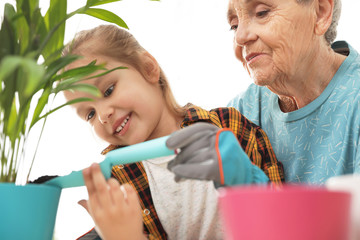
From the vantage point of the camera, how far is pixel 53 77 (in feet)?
2.86

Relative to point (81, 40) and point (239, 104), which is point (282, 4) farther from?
point (81, 40)

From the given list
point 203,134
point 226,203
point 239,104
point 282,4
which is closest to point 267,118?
point 239,104

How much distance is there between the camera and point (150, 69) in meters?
1.32

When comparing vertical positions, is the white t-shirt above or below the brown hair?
below

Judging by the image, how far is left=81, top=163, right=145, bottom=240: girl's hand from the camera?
80 centimetres

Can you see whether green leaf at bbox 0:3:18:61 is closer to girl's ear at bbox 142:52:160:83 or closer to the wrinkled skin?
girl's ear at bbox 142:52:160:83

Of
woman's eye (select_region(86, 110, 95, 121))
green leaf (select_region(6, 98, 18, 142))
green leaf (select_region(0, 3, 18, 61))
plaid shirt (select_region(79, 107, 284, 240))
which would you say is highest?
green leaf (select_region(0, 3, 18, 61))

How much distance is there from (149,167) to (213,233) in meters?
0.29

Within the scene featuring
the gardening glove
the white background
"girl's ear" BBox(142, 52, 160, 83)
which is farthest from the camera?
the white background

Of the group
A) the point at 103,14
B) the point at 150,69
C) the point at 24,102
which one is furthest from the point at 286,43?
the point at 24,102

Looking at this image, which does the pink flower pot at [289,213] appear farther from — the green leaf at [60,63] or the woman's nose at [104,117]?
the woman's nose at [104,117]

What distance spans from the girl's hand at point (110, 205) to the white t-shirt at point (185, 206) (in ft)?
1.10

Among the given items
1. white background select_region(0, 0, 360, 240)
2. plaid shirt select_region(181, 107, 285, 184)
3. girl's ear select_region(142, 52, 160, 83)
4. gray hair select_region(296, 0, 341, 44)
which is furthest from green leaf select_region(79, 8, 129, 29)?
white background select_region(0, 0, 360, 240)

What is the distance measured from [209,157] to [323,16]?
81cm
